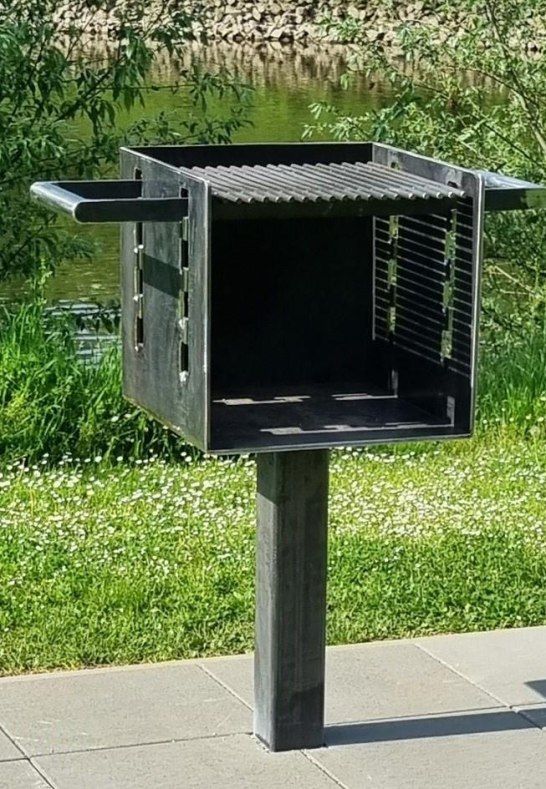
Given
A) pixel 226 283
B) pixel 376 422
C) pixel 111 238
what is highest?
pixel 226 283

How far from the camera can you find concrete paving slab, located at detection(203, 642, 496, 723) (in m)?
4.76

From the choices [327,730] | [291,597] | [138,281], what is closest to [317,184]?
[138,281]

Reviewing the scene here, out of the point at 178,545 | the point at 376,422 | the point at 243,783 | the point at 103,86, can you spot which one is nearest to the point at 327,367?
the point at 376,422

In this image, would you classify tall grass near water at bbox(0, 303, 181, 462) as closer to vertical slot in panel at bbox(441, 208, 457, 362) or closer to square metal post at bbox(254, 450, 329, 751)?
square metal post at bbox(254, 450, 329, 751)

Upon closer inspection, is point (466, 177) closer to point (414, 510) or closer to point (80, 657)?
point (80, 657)

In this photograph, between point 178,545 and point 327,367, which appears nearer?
point 327,367

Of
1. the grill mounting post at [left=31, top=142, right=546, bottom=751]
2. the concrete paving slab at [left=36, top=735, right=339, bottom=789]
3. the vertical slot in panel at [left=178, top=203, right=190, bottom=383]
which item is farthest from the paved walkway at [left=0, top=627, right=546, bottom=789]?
the vertical slot in panel at [left=178, top=203, right=190, bottom=383]

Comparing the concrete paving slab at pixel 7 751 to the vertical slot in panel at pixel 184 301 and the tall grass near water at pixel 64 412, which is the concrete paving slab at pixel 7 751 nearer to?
the vertical slot in panel at pixel 184 301

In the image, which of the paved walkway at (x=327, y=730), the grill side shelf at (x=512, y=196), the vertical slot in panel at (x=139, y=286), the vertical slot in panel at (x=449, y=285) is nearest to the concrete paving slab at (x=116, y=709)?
the paved walkway at (x=327, y=730)

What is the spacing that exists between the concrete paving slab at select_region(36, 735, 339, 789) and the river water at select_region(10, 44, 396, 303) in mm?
7191

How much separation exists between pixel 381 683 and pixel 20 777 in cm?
111

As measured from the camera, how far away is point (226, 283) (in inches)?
181

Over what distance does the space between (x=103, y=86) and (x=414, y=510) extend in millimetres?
4424

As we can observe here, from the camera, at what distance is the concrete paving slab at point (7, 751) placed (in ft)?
14.4
